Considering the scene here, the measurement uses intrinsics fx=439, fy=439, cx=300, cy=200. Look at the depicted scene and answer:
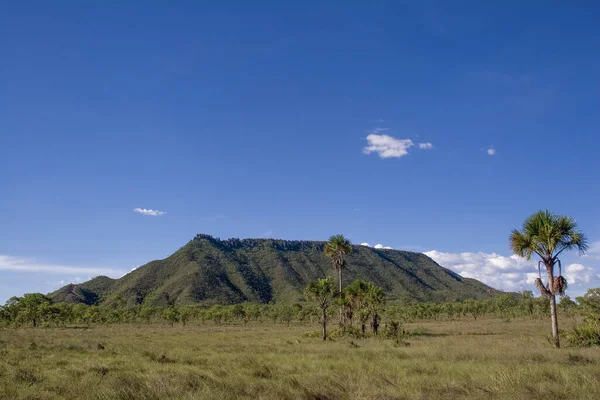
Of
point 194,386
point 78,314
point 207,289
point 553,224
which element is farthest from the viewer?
point 207,289

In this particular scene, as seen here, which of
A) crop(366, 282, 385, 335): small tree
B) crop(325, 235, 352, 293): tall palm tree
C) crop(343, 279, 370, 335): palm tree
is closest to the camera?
crop(366, 282, 385, 335): small tree

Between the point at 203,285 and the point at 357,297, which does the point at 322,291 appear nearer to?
the point at 357,297

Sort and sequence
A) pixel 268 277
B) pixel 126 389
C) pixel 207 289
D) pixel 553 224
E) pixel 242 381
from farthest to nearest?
pixel 268 277, pixel 207 289, pixel 553 224, pixel 242 381, pixel 126 389

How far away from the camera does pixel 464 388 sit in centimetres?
1159

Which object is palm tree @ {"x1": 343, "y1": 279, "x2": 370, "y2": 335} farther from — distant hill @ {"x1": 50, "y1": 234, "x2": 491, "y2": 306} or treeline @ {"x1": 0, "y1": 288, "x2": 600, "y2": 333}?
distant hill @ {"x1": 50, "y1": 234, "x2": 491, "y2": 306}

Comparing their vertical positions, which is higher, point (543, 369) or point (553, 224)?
Result: point (553, 224)

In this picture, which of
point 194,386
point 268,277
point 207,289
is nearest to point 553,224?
point 194,386

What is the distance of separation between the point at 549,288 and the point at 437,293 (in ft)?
589

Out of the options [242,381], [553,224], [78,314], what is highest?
[553,224]

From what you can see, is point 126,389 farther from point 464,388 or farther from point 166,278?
point 166,278

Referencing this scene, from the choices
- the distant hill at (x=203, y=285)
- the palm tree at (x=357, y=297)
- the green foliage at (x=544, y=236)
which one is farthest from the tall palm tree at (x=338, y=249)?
the distant hill at (x=203, y=285)

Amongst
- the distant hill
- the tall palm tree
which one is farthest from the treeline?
the distant hill

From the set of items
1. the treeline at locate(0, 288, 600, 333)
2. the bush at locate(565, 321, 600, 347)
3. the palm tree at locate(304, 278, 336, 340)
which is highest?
the palm tree at locate(304, 278, 336, 340)

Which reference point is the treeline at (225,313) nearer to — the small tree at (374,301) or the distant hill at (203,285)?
the small tree at (374,301)
